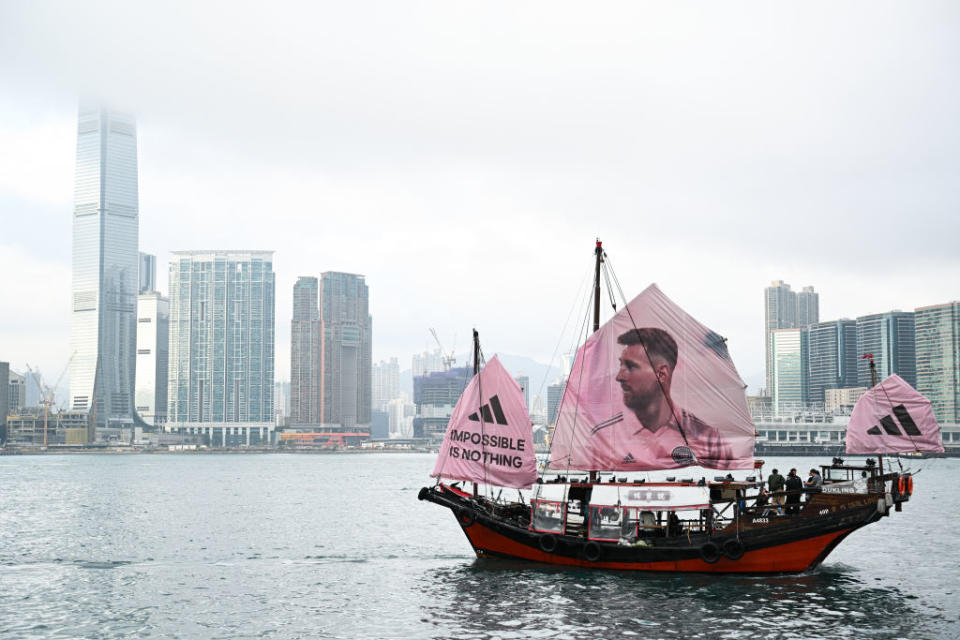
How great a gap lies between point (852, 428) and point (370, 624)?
26.0 metres

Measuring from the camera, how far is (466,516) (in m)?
44.1

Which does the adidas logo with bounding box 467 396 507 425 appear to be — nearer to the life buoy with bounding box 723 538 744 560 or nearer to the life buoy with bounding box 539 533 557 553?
the life buoy with bounding box 539 533 557 553

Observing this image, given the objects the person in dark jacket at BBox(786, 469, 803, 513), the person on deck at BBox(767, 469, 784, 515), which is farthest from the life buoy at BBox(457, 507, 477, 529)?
the person in dark jacket at BBox(786, 469, 803, 513)

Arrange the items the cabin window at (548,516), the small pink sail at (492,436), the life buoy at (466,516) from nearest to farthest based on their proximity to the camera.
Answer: the cabin window at (548,516)
the life buoy at (466,516)
the small pink sail at (492,436)

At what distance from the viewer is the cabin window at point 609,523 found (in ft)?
133

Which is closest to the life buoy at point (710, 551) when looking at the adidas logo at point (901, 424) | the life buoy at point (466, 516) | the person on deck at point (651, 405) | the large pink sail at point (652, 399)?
the large pink sail at point (652, 399)

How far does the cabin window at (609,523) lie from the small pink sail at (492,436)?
4102 mm

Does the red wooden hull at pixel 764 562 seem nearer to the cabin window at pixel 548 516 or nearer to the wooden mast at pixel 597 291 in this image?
the cabin window at pixel 548 516

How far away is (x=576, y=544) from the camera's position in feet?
136

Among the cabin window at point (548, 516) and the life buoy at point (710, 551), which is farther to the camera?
the cabin window at point (548, 516)

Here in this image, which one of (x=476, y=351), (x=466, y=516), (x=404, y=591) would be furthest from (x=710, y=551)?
(x=476, y=351)

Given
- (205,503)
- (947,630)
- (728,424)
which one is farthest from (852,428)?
(205,503)

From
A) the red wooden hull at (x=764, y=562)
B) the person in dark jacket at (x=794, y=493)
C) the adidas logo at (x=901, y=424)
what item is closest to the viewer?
the red wooden hull at (x=764, y=562)

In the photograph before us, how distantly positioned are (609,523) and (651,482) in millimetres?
2508
